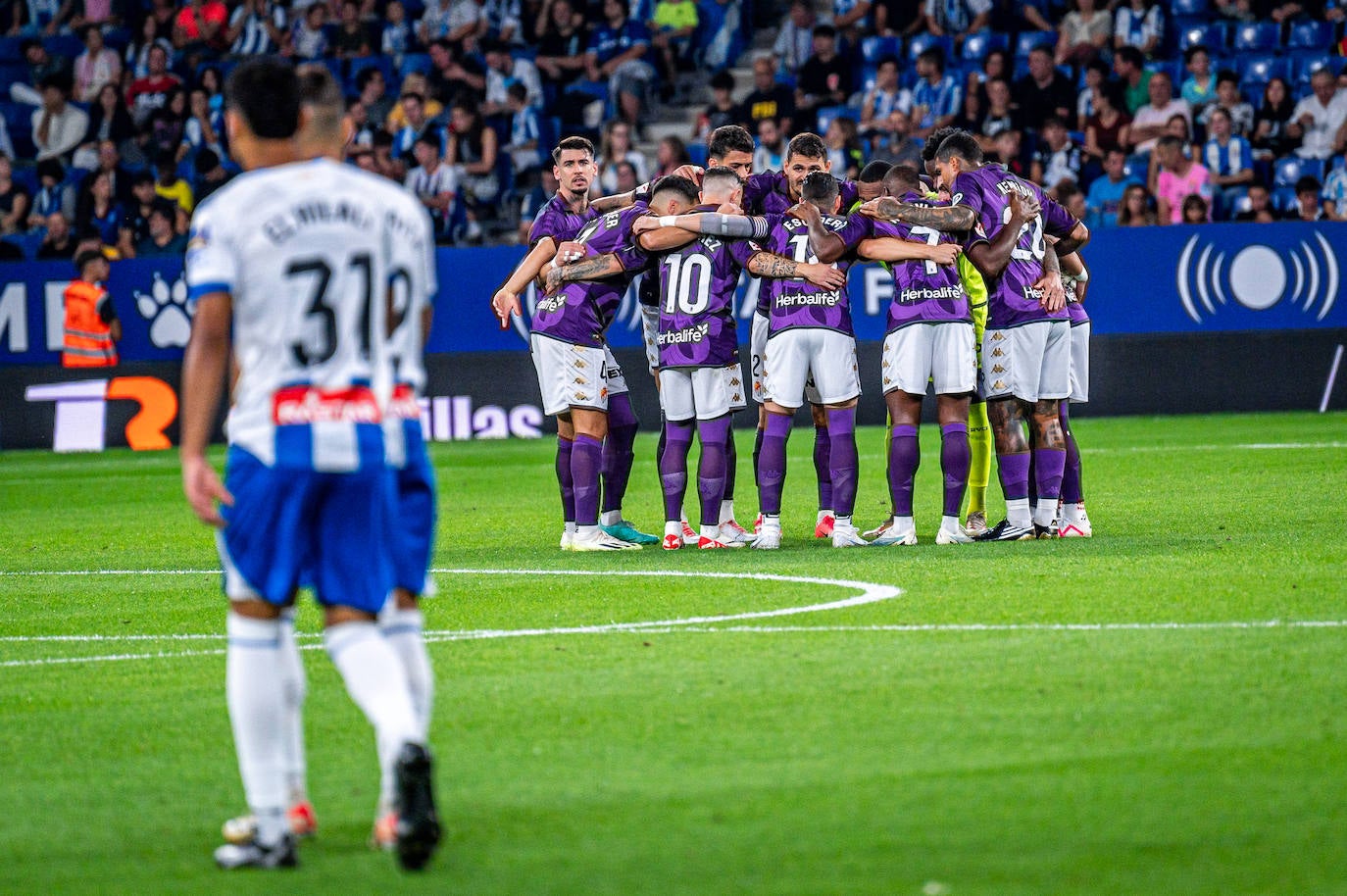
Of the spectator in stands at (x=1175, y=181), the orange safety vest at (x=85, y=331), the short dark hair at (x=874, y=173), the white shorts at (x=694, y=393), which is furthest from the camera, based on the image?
the orange safety vest at (x=85, y=331)

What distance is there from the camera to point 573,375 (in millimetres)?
10906

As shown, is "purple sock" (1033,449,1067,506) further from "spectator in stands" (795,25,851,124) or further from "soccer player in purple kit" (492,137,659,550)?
"spectator in stands" (795,25,851,124)

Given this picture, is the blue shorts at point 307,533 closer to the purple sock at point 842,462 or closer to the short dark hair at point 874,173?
the purple sock at point 842,462

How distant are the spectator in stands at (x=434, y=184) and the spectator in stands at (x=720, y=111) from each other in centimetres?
297

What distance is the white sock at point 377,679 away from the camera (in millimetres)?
4230

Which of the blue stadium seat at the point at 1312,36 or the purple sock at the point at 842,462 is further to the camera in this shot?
the blue stadium seat at the point at 1312,36

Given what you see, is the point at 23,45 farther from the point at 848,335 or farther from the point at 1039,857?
the point at 1039,857

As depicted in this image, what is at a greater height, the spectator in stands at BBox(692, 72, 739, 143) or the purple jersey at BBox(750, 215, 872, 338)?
the spectator in stands at BBox(692, 72, 739, 143)

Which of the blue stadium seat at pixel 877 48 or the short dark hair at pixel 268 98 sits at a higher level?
the blue stadium seat at pixel 877 48

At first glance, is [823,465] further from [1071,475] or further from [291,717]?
[291,717]

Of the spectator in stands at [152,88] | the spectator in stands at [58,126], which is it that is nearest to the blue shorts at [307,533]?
the spectator in stands at [152,88]

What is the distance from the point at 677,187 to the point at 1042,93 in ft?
39.2

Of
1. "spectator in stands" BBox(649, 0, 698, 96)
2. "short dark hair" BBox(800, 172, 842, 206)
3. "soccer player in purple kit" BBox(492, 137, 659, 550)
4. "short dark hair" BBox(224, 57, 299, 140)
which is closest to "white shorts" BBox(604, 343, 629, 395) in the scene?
"soccer player in purple kit" BBox(492, 137, 659, 550)

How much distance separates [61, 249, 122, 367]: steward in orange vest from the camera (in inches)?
806
